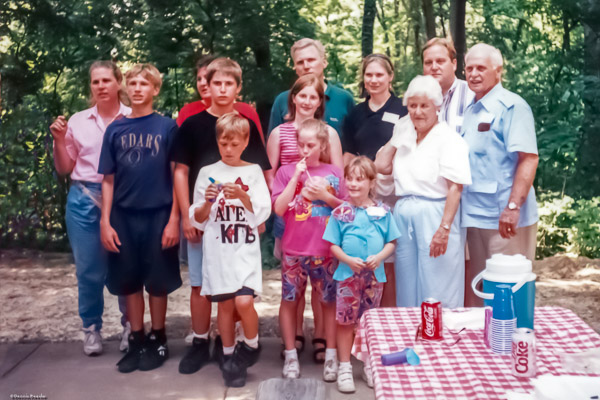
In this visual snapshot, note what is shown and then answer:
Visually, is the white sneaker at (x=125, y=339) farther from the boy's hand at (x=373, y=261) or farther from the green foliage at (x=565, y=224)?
the green foliage at (x=565, y=224)

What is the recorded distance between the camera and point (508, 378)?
1.91 meters

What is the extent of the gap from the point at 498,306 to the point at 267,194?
6.19ft

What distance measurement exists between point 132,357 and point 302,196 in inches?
55.6

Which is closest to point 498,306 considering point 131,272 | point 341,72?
point 131,272

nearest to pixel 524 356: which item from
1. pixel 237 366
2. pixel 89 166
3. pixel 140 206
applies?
pixel 237 366

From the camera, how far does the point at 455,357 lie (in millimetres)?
2074

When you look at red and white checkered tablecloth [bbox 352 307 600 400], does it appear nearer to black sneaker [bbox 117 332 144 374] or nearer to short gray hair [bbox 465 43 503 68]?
short gray hair [bbox 465 43 503 68]

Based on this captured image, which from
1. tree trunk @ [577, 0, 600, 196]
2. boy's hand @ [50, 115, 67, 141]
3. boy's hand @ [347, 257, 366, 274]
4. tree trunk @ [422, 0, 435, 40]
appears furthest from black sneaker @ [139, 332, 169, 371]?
tree trunk @ [577, 0, 600, 196]

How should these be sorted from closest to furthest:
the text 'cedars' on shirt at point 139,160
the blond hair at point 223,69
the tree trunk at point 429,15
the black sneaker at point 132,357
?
the blond hair at point 223,69 < the text 'cedars' on shirt at point 139,160 < the black sneaker at point 132,357 < the tree trunk at point 429,15

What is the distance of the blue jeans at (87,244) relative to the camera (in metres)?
4.18

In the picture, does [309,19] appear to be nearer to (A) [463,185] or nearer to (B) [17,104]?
(B) [17,104]

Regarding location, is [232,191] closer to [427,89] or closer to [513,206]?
[427,89]

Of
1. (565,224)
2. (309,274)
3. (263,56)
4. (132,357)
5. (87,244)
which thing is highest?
(263,56)

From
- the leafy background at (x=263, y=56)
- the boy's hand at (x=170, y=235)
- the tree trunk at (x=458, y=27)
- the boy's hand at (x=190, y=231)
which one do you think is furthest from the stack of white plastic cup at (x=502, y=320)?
the tree trunk at (x=458, y=27)
